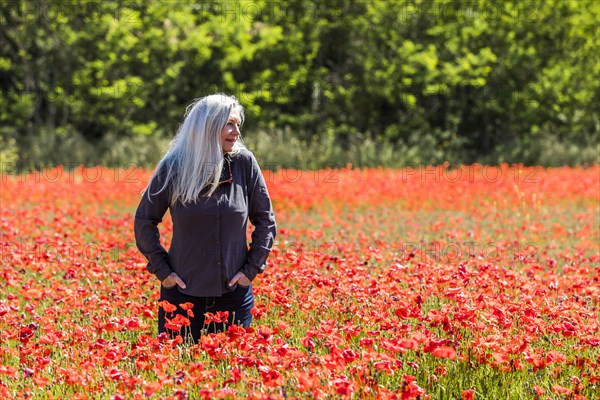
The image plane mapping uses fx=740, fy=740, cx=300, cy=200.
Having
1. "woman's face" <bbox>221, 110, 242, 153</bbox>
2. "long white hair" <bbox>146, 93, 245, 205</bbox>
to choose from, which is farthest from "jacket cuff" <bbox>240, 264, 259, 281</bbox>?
"woman's face" <bbox>221, 110, 242, 153</bbox>

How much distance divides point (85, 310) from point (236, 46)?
740 inches

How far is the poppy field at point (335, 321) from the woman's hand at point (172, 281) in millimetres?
261

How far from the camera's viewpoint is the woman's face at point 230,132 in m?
4.38

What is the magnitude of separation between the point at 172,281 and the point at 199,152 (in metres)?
0.81

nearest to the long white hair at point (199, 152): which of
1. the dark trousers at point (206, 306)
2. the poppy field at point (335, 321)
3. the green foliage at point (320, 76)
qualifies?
the dark trousers at point (206, 306)

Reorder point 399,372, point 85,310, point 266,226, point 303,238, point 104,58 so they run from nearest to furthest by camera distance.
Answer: point 399,372, point 266,226, point 85,310, point 303,238, point 104,58

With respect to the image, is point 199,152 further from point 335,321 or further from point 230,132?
point 335,321

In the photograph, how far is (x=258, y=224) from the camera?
15.1 feet

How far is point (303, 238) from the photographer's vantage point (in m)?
9.30

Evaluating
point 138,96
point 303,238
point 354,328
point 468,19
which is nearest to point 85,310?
point 354,328

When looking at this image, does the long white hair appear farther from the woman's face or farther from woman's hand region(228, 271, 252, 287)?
woman's hand region(228, 271, 252, 287)

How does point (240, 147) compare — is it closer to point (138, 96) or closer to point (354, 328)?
point (354, 328)

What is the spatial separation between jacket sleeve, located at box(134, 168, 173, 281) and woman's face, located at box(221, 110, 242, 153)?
1.35ft

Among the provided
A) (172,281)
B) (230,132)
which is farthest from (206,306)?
(230,132)
